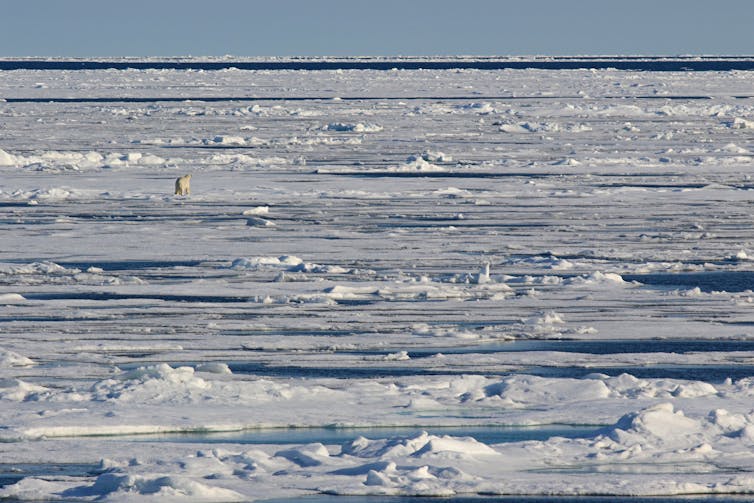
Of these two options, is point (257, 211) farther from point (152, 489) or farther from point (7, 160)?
point (152, 489)

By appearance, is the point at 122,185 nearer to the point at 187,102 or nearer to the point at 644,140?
the point at 644,140

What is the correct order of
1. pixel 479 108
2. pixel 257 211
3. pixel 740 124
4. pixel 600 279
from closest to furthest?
pixel 600 279 → pixel 257 211 → pixel 740 124 → pixel 479 108

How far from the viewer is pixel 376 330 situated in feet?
30.9

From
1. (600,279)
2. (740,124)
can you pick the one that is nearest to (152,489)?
(600,279)

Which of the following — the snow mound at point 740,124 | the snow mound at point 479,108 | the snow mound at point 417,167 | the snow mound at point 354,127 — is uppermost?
the snow mound at point 479,108

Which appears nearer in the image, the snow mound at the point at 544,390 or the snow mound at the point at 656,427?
the snow mound at the point at 656,427

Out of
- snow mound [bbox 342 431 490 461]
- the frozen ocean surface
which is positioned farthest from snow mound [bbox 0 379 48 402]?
snow mound [bbox 342 431 490 461]

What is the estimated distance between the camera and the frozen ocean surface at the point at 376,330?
6223 millimetres

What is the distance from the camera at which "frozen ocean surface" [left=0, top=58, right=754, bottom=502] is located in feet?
20.4

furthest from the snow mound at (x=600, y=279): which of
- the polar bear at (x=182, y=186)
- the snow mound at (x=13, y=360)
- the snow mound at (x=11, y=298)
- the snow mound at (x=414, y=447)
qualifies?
the polar bear at (x=182, y=186)

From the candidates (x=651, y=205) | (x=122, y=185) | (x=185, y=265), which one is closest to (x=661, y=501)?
(x=185, y=265)

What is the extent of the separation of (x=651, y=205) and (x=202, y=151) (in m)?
10.8

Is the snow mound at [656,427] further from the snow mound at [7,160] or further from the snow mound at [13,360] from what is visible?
the snow mound at [7,160]

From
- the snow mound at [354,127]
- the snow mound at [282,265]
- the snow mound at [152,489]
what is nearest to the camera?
the snow mound at [152,489]
